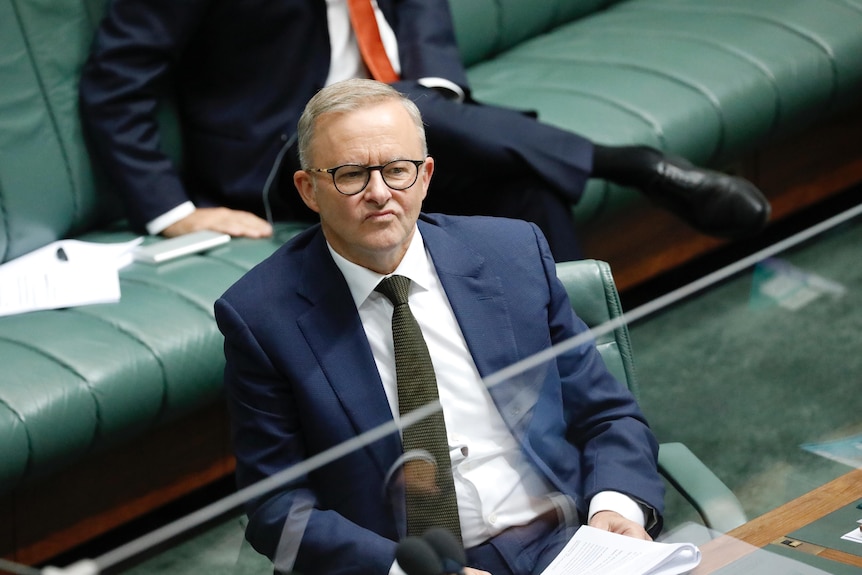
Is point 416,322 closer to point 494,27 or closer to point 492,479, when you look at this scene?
point 492,479

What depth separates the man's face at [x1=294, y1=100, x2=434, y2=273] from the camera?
1.37 metres

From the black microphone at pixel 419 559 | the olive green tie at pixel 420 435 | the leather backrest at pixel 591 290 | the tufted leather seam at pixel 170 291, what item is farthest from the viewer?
the tufted leather seam at pixel 170 291

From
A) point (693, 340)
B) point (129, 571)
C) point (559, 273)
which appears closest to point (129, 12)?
point (559, 273)

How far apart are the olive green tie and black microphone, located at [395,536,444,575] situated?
0.16ft

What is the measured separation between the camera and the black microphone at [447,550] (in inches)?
36.7

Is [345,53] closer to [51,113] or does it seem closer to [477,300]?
[51,113]

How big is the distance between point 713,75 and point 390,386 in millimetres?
1862

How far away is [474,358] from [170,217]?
1278mm

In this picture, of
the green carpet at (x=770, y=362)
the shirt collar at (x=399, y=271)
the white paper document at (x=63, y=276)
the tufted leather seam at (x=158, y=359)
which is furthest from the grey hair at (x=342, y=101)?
the white paper document at (x=63, y=276)

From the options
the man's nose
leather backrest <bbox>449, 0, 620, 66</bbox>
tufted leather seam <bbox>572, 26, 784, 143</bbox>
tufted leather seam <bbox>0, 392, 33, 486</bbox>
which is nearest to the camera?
the man's nose

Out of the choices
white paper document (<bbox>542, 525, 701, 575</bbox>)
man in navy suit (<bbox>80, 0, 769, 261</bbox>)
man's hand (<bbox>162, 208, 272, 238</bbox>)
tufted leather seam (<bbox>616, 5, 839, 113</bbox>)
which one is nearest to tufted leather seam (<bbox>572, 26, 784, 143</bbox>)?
tufted leather seam (<bbox>616, 5, 839, 113</bbox>)

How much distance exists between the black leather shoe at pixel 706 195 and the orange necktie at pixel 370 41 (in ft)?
1.93

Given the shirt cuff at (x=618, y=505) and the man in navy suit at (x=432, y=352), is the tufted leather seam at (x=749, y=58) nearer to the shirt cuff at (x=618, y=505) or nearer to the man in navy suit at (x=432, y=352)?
the man in navy suit at (x=432, y=352)

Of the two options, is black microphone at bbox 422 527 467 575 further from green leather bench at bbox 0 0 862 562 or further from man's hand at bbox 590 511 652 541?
green leather bench at bbox 0 0 862 562
